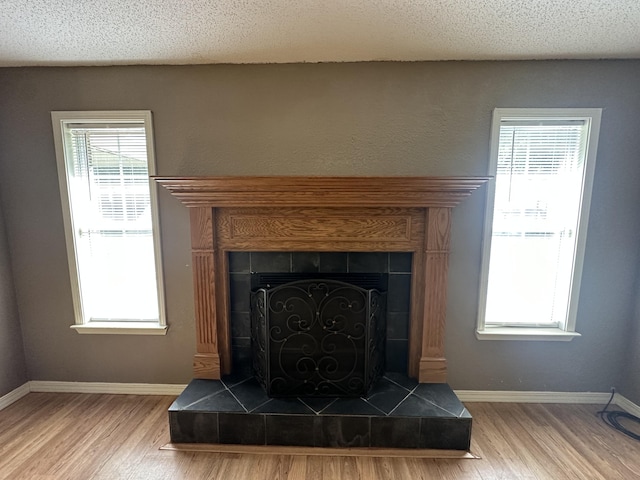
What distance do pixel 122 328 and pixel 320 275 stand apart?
155 centimetres

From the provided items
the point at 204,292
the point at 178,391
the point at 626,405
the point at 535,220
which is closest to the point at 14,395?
the point at 178,391

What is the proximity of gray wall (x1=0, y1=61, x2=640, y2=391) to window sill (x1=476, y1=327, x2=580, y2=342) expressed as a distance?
0.06 m

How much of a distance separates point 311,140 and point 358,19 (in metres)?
0.72

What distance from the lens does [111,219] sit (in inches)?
85.0

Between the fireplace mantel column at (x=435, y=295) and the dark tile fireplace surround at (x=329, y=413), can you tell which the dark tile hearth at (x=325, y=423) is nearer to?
the dark tile fireplace surround at (x=329, y=413)

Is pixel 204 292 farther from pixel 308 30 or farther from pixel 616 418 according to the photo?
pixel 616 418

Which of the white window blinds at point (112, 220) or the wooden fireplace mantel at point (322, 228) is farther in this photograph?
the white window blinds at point (112, 220)

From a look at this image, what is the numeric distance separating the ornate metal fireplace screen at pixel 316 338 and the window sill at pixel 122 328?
35.1 inches

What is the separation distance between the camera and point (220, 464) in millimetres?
1661

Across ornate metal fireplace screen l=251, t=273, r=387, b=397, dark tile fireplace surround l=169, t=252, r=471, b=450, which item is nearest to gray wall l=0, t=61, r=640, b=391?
dark tile fireplace surround l=169, t=252, r=471, b=450

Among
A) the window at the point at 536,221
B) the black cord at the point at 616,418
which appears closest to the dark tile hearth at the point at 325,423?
the window at the point at 536,221

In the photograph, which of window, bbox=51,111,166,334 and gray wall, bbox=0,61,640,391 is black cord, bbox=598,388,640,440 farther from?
window, bbox=51,111,166,334

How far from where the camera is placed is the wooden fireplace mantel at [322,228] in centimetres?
178

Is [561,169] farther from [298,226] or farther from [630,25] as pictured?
[298,226]
